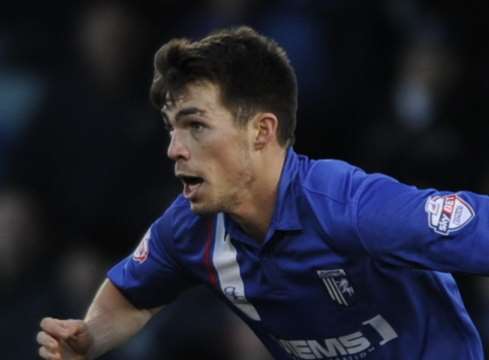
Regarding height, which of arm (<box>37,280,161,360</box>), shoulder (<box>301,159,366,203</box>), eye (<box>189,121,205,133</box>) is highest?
eye (<box>189,121,205,133</box>)

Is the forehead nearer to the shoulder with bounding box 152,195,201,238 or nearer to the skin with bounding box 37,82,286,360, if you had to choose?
the skin with bounding box 37,82,286,360

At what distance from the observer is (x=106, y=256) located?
6.41 m

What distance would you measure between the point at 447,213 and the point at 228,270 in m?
0.80

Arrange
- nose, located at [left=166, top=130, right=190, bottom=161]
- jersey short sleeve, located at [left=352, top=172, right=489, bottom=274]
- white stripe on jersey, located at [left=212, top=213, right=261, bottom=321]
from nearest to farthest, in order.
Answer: jersey short sleeve, located at [left=352, top=172, right=489, bottom=274]
nose, located at [left=166, top=130, right=190, bottom=161]
white stripe on jersey, located at [left=212, top=213, right=261, bottom=321]

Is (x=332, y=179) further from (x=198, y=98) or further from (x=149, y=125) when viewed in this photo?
(x=149, y=125)

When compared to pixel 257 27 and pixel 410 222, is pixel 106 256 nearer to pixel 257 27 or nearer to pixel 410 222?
pixel 257 27

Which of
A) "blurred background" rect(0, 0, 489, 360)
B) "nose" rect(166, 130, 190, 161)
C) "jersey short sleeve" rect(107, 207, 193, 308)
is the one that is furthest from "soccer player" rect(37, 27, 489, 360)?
"blurred background" rect(0, 0, 489, 360)

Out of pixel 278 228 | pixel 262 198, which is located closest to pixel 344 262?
pixel 278 228

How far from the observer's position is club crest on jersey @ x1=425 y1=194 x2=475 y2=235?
365cm

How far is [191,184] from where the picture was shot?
4.00m

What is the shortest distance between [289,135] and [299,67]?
254cm

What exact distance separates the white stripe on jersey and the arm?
41cm

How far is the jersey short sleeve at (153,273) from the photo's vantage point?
4.33 metres

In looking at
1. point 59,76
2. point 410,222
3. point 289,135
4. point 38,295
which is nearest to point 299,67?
point 59,76
